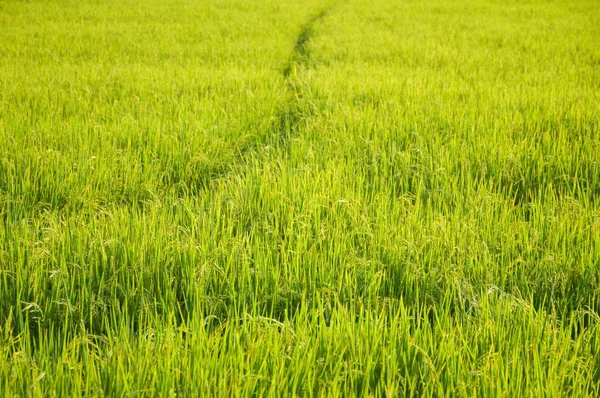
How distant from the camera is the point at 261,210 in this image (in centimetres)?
220

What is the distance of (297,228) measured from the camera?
205cm

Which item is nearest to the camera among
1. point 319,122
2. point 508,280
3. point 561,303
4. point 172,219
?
point 561,303

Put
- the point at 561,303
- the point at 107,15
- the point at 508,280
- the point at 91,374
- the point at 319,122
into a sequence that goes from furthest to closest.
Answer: the point at 107,15, the point at 319,122, the point at 508,280, the point at 561,303, the point at 91,374

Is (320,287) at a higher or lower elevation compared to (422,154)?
lower

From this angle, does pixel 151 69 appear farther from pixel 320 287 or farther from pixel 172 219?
pixel 320 287

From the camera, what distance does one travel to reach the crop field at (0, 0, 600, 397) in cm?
121

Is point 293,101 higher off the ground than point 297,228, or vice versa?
point 293,101

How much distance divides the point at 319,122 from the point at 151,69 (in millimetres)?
2397

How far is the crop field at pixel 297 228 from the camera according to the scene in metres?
1.21

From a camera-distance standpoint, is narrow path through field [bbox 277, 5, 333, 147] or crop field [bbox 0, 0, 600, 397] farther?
narrow path through field [bbox 277, 5, 333, 147]

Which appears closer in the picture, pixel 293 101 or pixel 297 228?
pixel 297 228

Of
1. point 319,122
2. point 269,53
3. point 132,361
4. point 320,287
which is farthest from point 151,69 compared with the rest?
point 132,361

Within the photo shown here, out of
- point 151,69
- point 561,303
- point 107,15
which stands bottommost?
point 561,303

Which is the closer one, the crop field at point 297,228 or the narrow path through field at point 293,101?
the crop field at point 297,228
